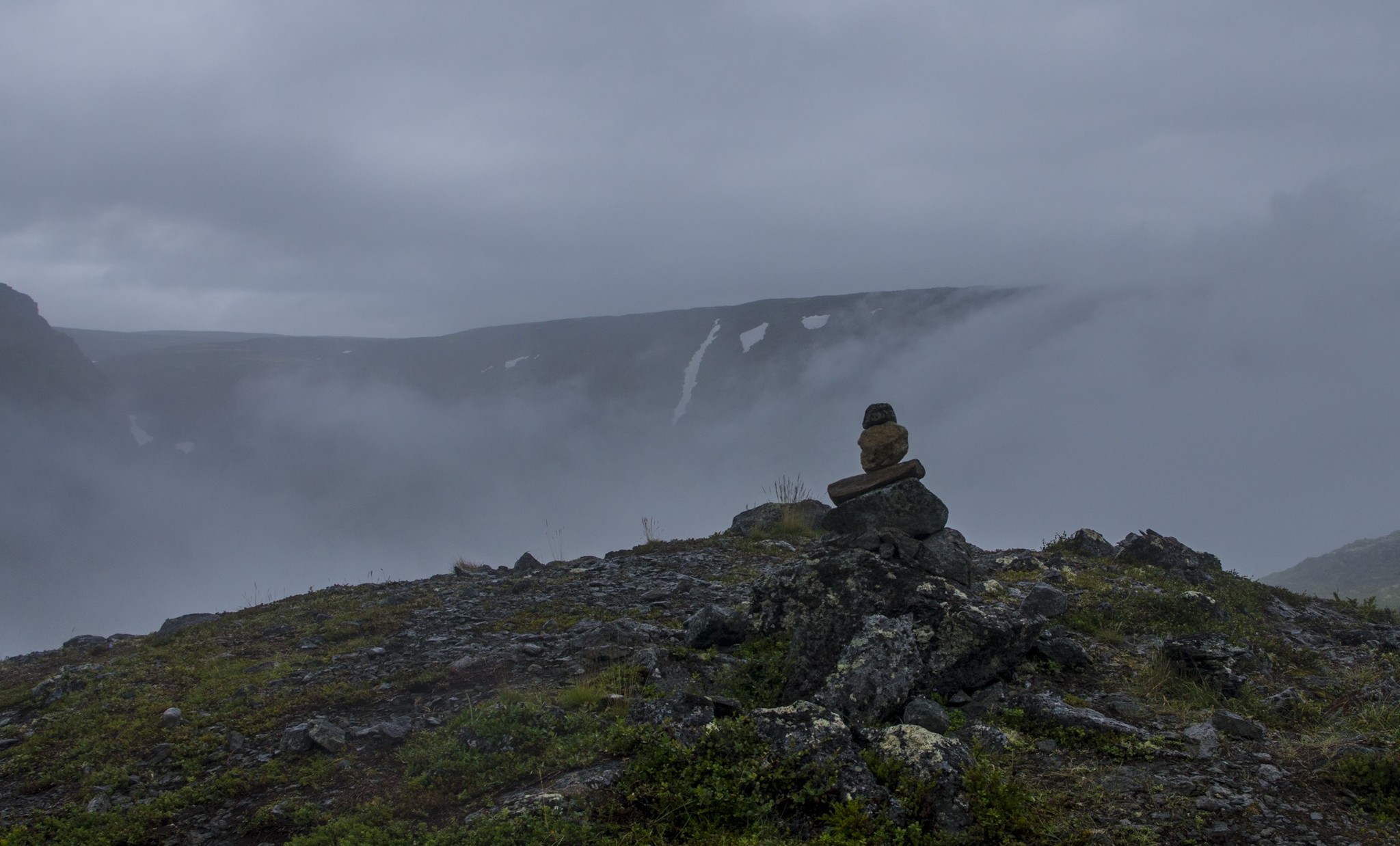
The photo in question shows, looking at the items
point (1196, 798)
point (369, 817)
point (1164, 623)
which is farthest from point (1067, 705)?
point (369, 817)

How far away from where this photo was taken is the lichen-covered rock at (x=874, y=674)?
312 inches

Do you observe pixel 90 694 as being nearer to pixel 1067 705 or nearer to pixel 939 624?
pixel 939 624

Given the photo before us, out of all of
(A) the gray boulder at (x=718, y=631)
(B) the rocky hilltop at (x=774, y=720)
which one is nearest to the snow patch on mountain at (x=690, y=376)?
(B) the rocky hilltop at (x=774, y=720)

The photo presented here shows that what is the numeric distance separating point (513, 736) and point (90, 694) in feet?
26.4

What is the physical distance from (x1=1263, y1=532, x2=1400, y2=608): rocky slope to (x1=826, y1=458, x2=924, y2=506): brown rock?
33.0 m

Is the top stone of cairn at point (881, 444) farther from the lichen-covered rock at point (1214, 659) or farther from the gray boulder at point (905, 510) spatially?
the lichen-covered rock at point (1214, 659)

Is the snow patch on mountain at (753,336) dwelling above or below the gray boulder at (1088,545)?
above

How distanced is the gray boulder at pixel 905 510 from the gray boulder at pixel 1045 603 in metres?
1.73

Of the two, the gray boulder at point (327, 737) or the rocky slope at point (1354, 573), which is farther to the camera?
the rocky slope at point (1354, 573)

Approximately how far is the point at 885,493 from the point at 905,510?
1.39 feet

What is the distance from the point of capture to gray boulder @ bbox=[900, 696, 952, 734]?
7750 millimetres

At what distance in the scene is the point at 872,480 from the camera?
41.8ft

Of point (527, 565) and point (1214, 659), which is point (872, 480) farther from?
point (527, 565)

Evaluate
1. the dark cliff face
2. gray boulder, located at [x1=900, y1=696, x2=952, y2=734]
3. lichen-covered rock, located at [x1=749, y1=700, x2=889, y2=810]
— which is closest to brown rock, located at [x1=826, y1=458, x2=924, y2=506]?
gray boulder, located at [x1=900, y1=696, x2=952, y2=734]
